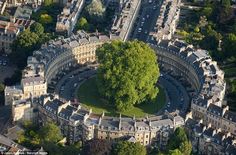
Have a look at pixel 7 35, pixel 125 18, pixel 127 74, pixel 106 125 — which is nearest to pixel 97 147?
pixel 106 125

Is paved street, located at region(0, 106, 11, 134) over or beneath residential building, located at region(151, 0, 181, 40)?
beneath

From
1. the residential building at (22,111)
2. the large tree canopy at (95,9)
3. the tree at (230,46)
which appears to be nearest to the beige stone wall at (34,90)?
the residential building at (22,111)

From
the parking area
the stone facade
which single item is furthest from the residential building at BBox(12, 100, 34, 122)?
the parking area

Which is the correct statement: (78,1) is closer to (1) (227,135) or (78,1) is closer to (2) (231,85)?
(2) (231,85)

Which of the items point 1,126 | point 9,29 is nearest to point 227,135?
point 1,126

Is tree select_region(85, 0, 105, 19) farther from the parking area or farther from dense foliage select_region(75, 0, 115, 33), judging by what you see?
the parking area

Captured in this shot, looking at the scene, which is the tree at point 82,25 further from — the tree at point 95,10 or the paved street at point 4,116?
the paved street at point 4,116
